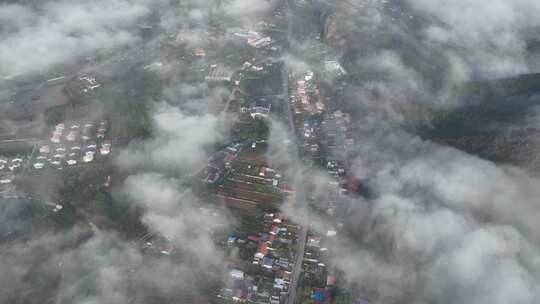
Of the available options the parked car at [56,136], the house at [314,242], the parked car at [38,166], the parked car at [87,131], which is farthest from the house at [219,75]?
the house at [314,242]

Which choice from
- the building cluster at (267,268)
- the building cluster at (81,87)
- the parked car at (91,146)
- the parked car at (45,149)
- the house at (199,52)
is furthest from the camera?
the house at (199,52)

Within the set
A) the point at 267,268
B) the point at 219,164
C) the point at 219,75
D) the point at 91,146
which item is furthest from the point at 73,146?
the point at 267,268

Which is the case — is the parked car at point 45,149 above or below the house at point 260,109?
below

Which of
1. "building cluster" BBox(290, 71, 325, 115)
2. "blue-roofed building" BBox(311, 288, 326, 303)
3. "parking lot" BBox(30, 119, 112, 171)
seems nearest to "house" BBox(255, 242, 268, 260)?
"blue-roofed building" BBox(311, 288, 326, 303)

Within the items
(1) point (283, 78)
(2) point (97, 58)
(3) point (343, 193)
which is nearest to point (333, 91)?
(1) point (283, 78)

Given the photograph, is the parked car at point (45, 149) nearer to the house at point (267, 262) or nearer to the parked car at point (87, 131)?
the parked car at point (87, 131)

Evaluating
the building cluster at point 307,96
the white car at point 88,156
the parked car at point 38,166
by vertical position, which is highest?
the building cluster at point 307,96

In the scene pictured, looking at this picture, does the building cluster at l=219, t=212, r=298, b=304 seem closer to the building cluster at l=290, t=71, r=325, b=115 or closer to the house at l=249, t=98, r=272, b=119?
the house at l=249, t=98, r=272, b=119

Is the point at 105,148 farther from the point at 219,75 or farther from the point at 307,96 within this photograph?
the point at 307,96

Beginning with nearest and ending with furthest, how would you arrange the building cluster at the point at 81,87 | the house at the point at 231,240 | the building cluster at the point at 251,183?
the house at the point at 231,240, the building cluster at the point at 251,183, the building cluster at the point at 81,87

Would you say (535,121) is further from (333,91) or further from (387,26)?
(387,26)
